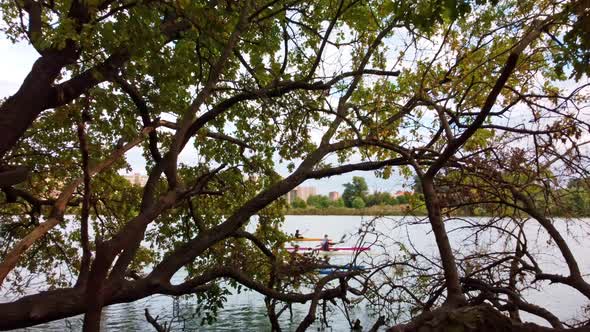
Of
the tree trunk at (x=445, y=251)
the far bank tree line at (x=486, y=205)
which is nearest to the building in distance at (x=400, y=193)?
the far bank tree line at (x=486, y=205)

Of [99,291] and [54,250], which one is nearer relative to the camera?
[99,291]

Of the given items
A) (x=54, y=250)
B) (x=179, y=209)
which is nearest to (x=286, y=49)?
(x=179, y=209)

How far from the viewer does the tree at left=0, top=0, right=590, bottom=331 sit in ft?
17.6

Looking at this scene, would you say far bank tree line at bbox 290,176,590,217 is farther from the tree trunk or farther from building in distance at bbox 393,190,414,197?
the tree trunk

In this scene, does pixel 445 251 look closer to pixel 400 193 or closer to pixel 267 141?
pixel 400 193

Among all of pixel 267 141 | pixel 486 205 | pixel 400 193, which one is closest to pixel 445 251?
pixel 486 205

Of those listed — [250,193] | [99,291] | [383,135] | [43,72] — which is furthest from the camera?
[250,193]

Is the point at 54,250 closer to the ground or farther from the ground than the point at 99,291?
farther from the ground

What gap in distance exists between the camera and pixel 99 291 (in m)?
4.58

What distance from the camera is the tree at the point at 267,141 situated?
538cm

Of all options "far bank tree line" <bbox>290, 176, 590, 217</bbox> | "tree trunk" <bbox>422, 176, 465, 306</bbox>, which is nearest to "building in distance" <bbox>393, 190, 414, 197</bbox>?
"far bank tree line" <bbox>290, 176, 590, 217</bbox>

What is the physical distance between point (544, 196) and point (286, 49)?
3.81 metres

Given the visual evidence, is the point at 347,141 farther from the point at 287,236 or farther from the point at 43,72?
the point at 43,72

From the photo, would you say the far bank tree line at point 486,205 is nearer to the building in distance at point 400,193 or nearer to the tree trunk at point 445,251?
the building in distance at point 400,193
